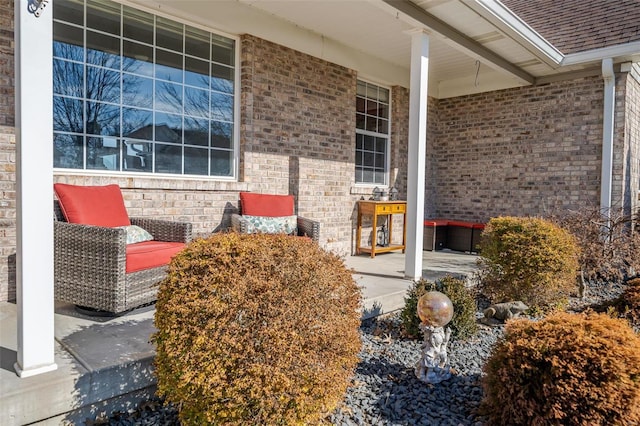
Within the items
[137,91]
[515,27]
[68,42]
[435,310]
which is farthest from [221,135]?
[515,27]

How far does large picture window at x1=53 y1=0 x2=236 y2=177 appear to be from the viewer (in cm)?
389

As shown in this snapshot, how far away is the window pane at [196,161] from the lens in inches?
187

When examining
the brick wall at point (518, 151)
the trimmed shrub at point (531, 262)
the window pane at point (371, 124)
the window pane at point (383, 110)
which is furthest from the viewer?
the window pane at point (383, 110)

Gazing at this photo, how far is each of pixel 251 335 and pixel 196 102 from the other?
3.66 m

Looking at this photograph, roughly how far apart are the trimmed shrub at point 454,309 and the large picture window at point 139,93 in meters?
2.76

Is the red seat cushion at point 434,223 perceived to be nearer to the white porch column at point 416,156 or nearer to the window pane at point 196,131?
the white porch column at point 416,156

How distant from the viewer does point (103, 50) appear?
4.08m

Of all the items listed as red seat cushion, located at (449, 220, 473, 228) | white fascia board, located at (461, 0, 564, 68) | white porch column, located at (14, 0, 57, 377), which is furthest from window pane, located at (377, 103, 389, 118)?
white porch column, located at (14, 0, 57, 377)

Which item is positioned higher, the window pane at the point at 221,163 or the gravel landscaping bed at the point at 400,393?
the window pane at the point at 221,163

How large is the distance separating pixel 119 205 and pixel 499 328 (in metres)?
3.64

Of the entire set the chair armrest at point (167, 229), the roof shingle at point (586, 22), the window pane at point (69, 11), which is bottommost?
the chair armrest at point (167, 229)

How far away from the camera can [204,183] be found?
15.5ft

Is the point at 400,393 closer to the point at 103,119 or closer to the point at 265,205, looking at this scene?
the point at 265,205

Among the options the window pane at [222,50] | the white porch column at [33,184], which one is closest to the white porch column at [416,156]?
the window pane at [222,50]
